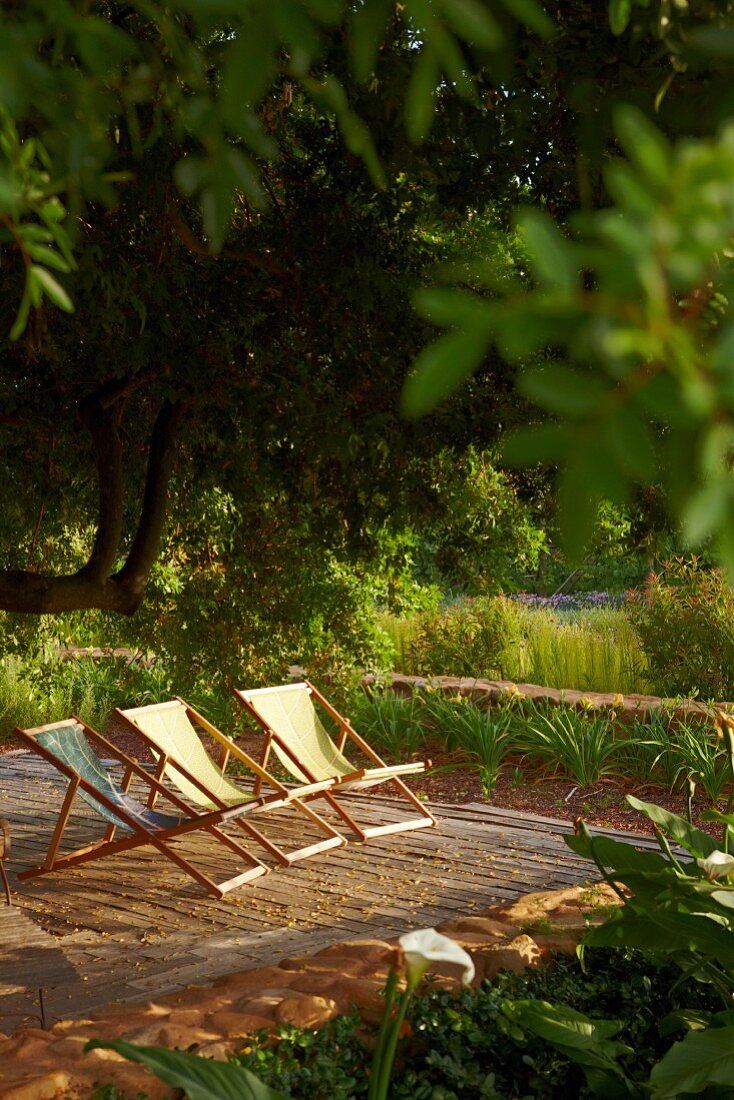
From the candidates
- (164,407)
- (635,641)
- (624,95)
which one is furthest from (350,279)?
(635,641)

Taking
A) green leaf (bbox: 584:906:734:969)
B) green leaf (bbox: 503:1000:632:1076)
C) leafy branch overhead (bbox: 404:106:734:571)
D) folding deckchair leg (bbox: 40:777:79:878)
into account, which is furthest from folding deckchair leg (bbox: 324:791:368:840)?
leafy branch overhead (bbox: 404:106:734:571)

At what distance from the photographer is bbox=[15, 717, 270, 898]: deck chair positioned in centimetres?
566

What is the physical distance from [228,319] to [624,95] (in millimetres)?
3278

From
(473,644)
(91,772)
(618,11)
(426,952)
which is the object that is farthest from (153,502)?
(473,644)

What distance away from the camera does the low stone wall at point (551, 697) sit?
9.89 meters

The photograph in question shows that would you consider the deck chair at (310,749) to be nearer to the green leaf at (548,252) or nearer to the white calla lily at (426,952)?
the white calla lily at (426,952)

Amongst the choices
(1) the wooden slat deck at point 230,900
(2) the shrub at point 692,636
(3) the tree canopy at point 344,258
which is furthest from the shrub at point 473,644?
(3) the tree canopy at point 344,258

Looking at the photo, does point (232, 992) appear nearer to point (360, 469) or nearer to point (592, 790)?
point (360, 469)

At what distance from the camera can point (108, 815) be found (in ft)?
19.6

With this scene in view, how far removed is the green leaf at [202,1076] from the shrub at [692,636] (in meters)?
9.31

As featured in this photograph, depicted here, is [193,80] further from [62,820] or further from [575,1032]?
[62,820]

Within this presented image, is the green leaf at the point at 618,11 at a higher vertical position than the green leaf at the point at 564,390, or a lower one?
higher

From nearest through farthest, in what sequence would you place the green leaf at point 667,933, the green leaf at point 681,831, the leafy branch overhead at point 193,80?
the leafy branch overhead at point 193,80, the green leaf at point 667,933, the green leaf at point 681,831

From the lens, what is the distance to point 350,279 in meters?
4.62
